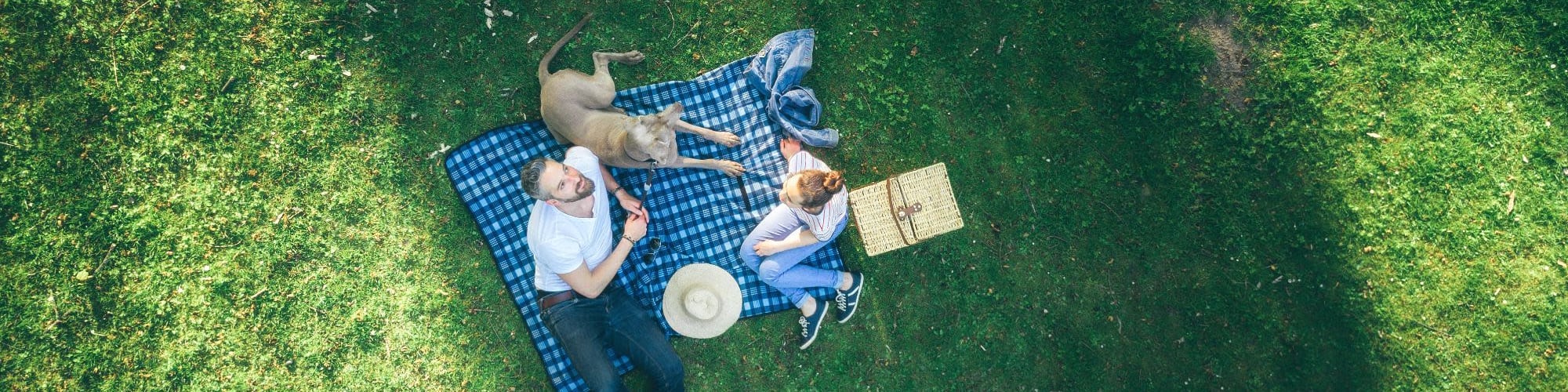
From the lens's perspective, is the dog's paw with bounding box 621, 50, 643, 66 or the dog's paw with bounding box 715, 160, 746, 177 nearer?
the dog's paw with bounding box 715, 160, 746, 177

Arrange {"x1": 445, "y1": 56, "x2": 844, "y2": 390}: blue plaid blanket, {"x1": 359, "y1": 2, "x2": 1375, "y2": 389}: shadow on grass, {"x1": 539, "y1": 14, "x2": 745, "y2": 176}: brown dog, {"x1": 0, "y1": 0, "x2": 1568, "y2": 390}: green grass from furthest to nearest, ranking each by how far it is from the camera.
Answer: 1. {"x1": 359, "y1": 2, "x2": 1375, "y2": 389}: shadow on grass
2. {"x1": 445, "y1": 56, "x2": 844, "y2": 390}: blue plaid blanket
3. {"x1": 0, "y1": 0, "x2": 1568, "y2": 390}: green grass
4. {"x1": 539, "y1": 14, "x2": 745, "y2": 176}: brown dog

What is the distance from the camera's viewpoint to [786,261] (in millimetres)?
6316

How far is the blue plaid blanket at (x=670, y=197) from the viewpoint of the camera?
21.8 ft

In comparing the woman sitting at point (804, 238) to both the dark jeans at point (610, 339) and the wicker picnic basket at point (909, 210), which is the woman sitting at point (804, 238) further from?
the dark jeans at point (610, 339)

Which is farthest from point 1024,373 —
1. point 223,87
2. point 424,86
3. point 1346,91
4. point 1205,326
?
point 223,87

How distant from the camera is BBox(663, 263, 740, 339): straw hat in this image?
6508 mm

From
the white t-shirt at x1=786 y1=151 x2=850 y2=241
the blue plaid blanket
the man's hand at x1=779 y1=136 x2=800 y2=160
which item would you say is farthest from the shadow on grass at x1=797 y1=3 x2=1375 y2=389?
the white t-shirt at x1=786 y1=151 x2=850 y2=241

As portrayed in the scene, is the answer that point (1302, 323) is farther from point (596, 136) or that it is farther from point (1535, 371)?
point (596, 136)

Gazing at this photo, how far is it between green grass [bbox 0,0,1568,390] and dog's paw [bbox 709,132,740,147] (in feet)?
3.23

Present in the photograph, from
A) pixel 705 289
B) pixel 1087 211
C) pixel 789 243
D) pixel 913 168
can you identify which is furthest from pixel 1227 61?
pixel 705 289

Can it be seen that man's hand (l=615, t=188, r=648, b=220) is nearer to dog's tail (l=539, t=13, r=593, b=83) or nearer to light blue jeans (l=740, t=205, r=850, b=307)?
light blue jeans (l=740, t=205, r=850, b=307)

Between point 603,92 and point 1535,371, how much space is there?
28.8ft

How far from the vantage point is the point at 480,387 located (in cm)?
677

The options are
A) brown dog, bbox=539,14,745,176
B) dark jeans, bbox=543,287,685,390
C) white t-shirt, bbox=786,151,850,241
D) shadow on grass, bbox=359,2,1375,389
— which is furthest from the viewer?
shadow on grass, bbox=359,2,1375,389
